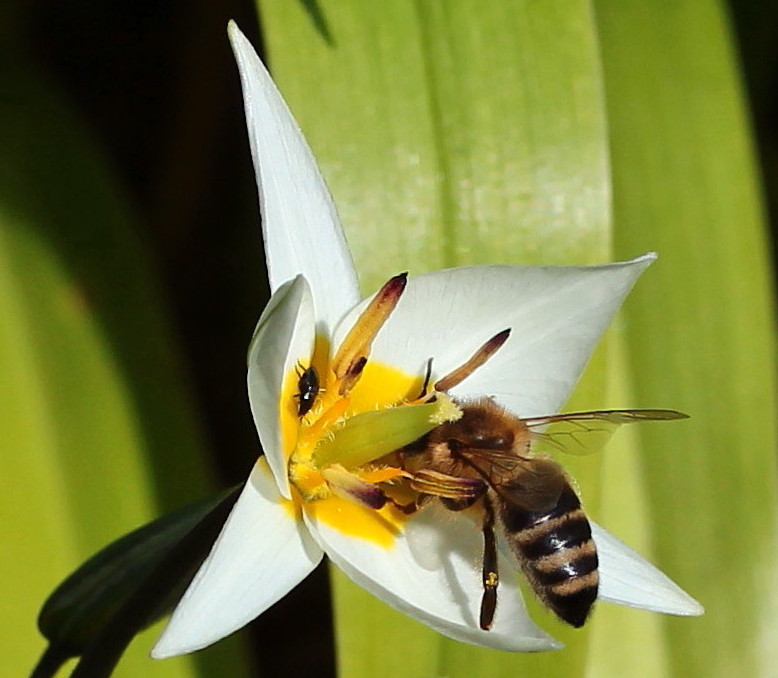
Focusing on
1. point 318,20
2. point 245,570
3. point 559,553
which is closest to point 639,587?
point 559,553

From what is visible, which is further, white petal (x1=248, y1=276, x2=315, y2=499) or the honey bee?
the honey bee

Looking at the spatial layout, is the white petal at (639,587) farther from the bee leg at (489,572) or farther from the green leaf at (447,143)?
the green leaf at (447,143)

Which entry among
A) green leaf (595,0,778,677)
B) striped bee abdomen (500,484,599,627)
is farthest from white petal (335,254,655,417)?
green leaf (595,0,778,677)

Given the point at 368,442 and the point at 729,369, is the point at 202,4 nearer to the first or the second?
the point at 729,369

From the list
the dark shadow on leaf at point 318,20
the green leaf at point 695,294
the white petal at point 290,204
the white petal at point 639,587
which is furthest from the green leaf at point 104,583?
the green leaf at point 695,294

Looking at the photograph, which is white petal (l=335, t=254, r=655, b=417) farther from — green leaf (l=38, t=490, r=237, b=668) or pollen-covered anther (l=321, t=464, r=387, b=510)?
green leaf (l=38, t=490, r=237, b=668)

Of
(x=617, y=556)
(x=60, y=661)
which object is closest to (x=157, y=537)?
(x=60, y=661)
